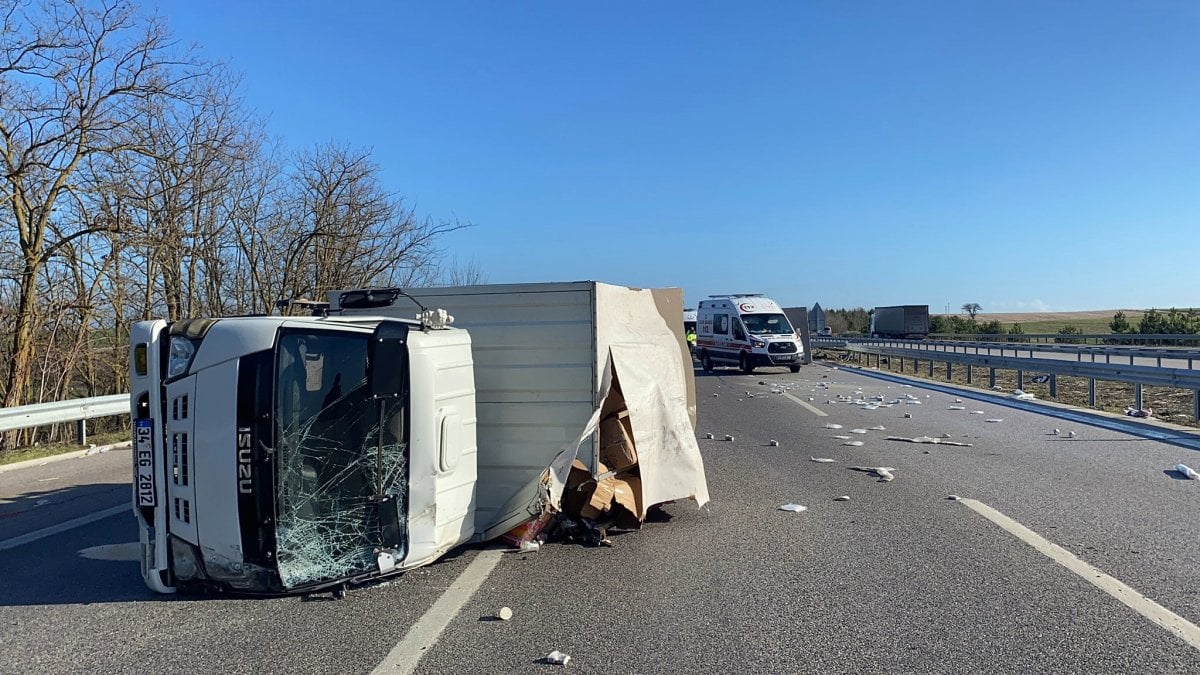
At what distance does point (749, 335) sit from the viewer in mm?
27703

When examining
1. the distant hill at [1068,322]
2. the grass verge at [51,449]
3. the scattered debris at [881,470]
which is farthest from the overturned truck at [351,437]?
the distant hill at [1068,322]

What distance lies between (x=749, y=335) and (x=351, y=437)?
23.9 meters

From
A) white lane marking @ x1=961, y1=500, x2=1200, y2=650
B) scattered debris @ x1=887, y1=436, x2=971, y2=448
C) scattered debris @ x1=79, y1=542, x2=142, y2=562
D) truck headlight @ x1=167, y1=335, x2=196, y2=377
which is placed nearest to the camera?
white lane marking @ x1=961, y1=500, x2=1200, y2=650

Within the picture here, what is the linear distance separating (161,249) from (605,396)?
497 inches

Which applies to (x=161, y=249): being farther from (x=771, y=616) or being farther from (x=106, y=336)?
(x=771, y=616)

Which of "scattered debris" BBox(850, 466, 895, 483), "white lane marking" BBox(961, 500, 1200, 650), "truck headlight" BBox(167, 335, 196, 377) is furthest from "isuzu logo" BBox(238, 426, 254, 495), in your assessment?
"scattered debris" BBox(850, 466, 895, 483)

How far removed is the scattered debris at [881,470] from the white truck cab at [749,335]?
18248 mm

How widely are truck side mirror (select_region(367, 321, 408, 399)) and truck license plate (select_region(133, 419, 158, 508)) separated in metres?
1.21

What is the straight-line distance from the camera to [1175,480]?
8.08 meters

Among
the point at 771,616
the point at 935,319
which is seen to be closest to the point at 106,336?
the point at 771,616

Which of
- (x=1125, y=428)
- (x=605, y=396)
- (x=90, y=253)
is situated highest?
(x=90, y=253)

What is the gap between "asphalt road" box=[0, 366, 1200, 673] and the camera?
3938mm

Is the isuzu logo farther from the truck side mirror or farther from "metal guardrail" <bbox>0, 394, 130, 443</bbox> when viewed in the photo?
"metal guardrail" <bbox>0, 394, 130, 443</bbox>

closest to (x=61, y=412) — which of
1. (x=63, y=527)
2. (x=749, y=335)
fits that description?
(x=63, y=527)
